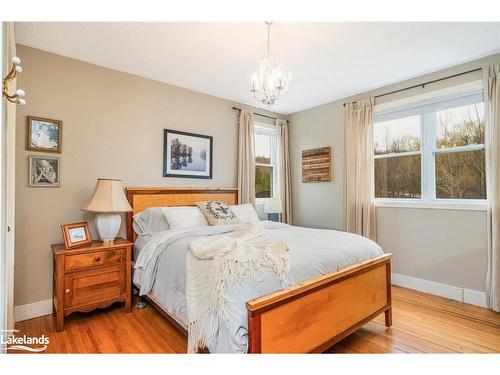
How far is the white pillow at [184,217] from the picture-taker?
→ 264cm

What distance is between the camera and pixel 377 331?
214 cm

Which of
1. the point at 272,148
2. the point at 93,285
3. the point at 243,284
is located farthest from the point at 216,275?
the point at 272,148

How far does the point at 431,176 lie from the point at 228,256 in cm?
277

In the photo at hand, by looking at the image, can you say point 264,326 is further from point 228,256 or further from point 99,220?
point 99,220

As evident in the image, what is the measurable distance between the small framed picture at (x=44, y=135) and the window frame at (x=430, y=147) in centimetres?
374

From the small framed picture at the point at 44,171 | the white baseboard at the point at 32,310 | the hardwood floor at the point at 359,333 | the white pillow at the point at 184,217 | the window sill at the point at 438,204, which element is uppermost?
the small framed picture at the point at 44,171

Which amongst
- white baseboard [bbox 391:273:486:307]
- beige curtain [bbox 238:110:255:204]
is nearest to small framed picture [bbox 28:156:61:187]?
beige curtain [bbox 238:110:255:204]

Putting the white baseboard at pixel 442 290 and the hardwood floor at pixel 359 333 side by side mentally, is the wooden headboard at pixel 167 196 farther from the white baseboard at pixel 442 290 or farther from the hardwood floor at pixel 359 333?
the white baseboard at pixel 442 290

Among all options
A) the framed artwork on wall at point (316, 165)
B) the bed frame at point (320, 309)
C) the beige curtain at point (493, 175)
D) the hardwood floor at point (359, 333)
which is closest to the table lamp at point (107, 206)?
the hardwood floor at point (359, 333)

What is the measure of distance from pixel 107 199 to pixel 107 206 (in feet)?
0.23

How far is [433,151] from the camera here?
3041 millimetres

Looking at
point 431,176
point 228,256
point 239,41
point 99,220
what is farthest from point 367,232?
point 99,220

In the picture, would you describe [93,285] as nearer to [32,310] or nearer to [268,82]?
[32,310]

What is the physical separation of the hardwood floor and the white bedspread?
248 mm
